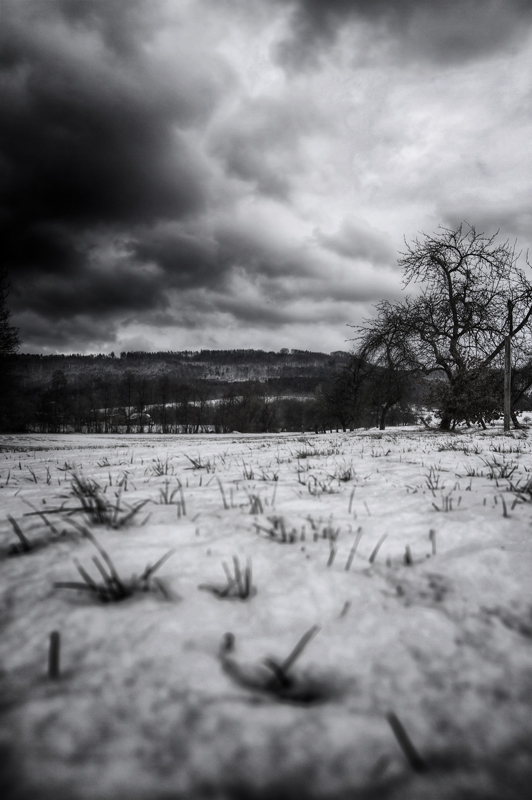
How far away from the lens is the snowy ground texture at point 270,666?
599mm


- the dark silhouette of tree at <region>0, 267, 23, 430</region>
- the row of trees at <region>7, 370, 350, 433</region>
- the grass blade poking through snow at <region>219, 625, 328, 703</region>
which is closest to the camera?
the grass blade poking through snow at <region>219, 625, 328, 703</region>

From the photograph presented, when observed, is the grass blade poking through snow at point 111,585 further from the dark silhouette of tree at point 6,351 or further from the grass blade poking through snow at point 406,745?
the dark silhouette of tree at point 6,351

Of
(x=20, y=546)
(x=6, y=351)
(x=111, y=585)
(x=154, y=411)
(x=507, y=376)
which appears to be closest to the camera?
(x=111, y=585)

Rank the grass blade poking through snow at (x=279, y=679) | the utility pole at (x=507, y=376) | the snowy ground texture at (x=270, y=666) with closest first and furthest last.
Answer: the snowy ground texture at (x=270, y=666)
the grass blade poking through snow at (x=279, y=679)
the utility pole at (x=507, y=376)

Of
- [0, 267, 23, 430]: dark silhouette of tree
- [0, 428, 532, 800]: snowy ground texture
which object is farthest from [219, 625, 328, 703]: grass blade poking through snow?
[0, 267, 23, 430]: dark silhouette of tree

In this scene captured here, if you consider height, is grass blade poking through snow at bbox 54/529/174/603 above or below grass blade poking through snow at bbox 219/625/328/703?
above

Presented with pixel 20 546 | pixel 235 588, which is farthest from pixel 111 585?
pixel 20 546

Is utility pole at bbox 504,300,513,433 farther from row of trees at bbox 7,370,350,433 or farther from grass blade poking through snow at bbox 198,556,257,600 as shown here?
row of trees at bbox 7,370,350,433

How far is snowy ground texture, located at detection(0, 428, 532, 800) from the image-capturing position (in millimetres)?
599

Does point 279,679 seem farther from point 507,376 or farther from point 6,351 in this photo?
point 6,351

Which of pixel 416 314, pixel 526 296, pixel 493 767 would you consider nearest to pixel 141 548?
pixel 493 767

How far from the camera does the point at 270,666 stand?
82 centimetres

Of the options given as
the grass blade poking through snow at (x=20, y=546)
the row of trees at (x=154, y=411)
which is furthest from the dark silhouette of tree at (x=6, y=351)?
the row of trees at (x=154, y=411)

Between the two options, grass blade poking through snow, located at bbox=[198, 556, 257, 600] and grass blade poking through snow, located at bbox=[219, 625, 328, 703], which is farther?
grass blade poking through snow, located at bbox=[198, 556, 257, 600]
